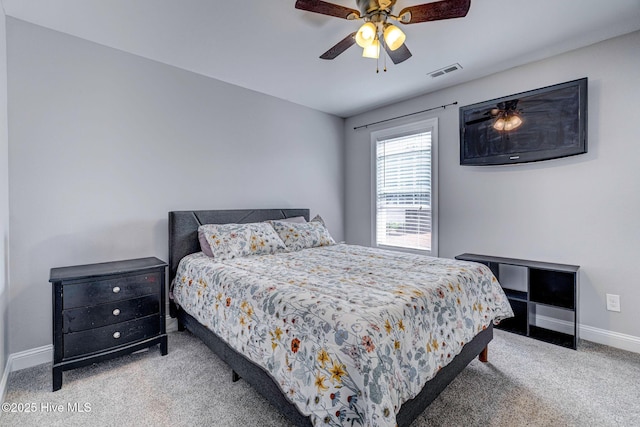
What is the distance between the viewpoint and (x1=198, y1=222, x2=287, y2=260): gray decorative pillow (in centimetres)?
273

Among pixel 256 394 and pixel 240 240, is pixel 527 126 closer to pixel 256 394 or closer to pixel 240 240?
pixel 240 240

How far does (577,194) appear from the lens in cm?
273

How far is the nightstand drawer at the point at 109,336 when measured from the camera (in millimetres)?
2043

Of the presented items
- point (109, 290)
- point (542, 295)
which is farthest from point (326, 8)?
→ point (542, 295)

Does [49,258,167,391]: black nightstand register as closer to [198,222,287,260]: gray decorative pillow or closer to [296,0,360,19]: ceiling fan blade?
[198,222,287,260]: gray decorative pillow

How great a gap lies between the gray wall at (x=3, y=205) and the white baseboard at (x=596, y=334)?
14.4 ft

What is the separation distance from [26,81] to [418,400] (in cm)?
344

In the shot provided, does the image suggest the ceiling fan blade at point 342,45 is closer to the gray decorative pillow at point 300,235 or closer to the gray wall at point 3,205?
the gray decorative pillow at point 300,235

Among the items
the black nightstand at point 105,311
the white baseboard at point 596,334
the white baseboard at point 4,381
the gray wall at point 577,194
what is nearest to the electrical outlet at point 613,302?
the gray wall at point 577,194

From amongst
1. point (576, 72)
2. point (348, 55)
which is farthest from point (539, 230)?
point (348, 55)

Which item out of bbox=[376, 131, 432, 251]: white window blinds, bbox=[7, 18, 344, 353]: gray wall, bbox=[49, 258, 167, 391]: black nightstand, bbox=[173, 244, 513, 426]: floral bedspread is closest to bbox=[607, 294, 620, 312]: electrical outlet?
bbox=[173, 244, 513, 426]: floral bedspread

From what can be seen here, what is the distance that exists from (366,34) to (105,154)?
236 centimetres

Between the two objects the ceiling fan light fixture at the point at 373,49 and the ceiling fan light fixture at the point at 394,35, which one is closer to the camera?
the ceiling fan light fixture at the point at 394,35

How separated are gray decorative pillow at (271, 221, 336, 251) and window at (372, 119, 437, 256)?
1178 mm
